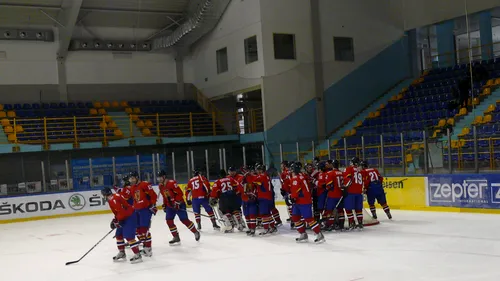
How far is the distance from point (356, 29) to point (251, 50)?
5027 millimetres

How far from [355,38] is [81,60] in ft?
41.3

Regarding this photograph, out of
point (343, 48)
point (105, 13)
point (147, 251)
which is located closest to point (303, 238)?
point (147, 251)

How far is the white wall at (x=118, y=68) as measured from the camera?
92.0ft

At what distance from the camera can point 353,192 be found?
12727 millimetres

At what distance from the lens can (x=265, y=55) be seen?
2416 cm

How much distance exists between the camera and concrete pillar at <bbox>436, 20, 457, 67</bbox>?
26844 mm

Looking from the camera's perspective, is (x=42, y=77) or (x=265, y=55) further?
(x=42, y=77)

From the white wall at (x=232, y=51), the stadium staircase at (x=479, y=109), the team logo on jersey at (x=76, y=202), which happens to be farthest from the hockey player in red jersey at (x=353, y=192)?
the white wall at (x=232, y=51)

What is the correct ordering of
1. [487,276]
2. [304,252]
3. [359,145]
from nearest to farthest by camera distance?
[487,276]
[304,252]
[359,145]

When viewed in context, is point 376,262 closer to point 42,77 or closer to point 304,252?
point 304,252

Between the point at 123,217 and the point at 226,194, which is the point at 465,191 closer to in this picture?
the point at 226,194

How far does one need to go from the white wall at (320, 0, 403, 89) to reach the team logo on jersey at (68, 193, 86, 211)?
1090 cm

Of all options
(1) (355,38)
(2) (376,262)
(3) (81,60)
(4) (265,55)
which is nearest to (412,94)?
(1) (355,38)

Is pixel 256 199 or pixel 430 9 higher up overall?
pixel 430 9
